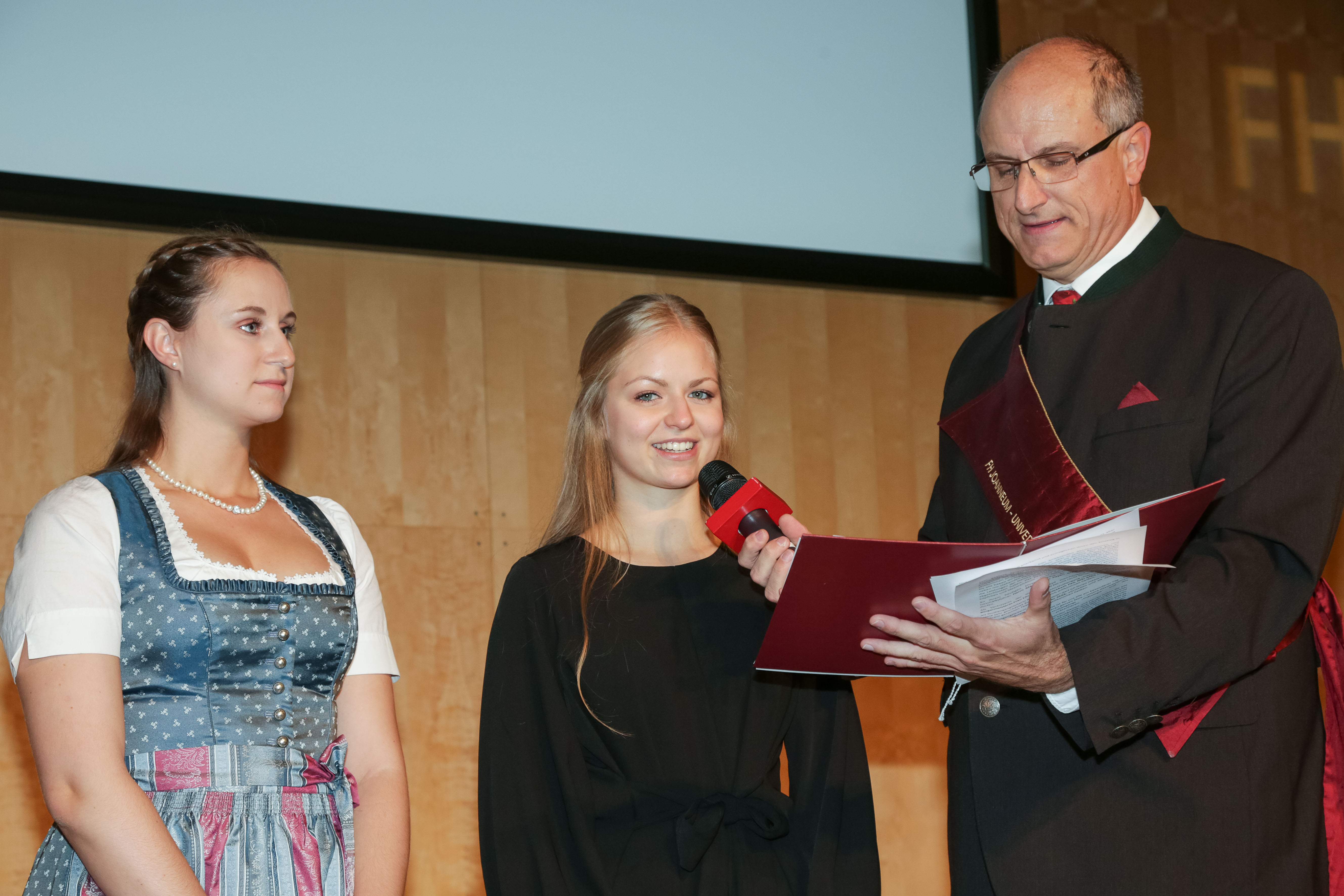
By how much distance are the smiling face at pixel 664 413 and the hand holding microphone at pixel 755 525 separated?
0.63 feet

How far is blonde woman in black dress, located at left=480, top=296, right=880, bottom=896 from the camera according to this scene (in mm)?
1987

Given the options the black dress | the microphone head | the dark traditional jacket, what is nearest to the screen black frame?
the black dress

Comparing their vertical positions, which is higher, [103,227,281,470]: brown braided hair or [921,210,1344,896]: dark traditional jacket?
[103,227,281,470]: brown braided hair

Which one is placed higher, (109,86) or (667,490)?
(109,86)

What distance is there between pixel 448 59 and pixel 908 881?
2628 mm

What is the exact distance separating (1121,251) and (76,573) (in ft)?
5.10

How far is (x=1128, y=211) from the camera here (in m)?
2.01

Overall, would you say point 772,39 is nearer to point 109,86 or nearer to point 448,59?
point 448,59

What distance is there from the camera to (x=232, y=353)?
6.77 ft

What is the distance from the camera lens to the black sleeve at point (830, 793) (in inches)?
80.5

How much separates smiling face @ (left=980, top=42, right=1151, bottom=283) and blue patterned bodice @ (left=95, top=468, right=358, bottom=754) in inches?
47.5

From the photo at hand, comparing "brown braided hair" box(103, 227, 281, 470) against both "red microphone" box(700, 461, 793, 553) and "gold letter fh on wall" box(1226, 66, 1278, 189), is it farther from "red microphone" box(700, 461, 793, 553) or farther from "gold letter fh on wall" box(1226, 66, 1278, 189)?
→ "gold letter fh on wall" box(1226, 66, 1278, 189)

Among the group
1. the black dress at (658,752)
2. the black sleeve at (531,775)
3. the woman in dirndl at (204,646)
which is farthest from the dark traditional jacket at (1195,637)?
the woman in dirndl at (204,646)

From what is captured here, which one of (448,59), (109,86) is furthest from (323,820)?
(448,59)
